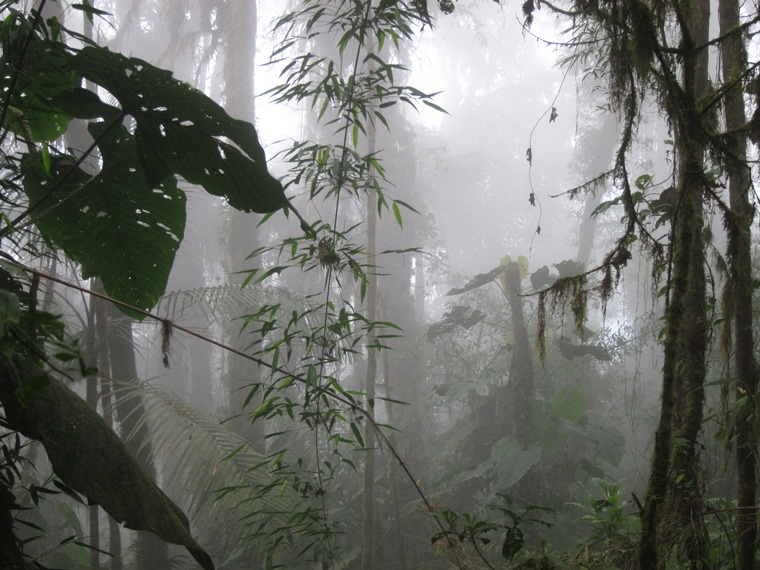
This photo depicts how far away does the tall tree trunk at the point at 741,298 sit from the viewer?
1.67m

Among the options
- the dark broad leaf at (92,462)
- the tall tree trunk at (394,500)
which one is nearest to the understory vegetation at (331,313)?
the dark broad leaf at (92,462)

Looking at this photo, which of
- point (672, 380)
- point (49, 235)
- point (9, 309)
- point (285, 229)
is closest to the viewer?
point (9, 309)

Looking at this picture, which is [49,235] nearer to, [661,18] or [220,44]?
[661,18]

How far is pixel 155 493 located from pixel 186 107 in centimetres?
81

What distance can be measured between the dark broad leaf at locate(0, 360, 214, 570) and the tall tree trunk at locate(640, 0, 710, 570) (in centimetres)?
101

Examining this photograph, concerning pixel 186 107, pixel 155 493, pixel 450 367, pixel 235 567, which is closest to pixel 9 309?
pixel 155 493

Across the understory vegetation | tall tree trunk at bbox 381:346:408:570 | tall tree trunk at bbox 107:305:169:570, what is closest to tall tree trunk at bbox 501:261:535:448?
the understory vegetation

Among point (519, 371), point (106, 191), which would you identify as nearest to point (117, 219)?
point (106, 191)

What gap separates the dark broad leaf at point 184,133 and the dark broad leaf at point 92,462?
62 cm

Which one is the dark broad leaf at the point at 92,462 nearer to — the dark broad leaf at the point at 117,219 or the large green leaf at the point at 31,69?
the large green leaf at the point at 31,69

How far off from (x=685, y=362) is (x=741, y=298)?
0.29 meters

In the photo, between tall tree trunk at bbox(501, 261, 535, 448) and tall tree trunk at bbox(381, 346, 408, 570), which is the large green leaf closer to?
tall tree trunk at bbox(381, 346, 408, 570)

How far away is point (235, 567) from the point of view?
5848mm

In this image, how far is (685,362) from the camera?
1.93 meters
